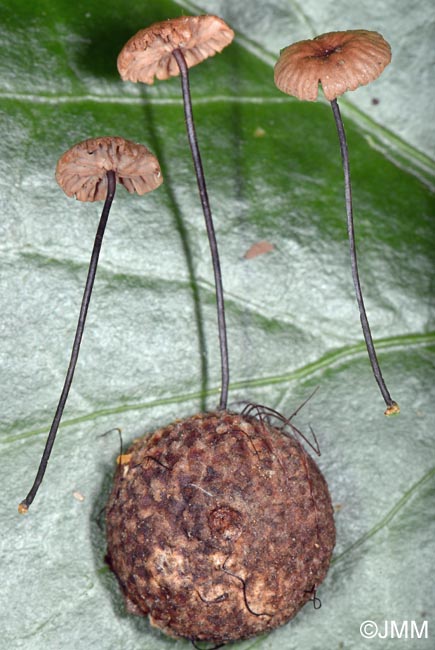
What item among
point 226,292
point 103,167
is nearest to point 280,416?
point 226,292

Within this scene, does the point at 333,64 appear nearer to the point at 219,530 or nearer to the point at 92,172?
the point at 92,172

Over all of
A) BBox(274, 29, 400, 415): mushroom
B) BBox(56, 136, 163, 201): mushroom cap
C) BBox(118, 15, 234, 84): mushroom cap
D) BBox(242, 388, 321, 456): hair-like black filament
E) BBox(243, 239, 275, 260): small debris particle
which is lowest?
BBox(242, 388, 321, 456): hair-like black filament

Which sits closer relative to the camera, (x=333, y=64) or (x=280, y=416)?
(x=333, y=64)

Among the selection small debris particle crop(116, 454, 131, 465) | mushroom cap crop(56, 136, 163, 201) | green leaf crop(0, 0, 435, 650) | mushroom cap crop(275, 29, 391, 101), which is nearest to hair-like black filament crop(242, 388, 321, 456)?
green leaf crop(0, 0, 435, 650)

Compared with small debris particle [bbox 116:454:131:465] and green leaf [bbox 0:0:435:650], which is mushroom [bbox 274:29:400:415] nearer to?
green leaf [bbox 0:0:435:650]

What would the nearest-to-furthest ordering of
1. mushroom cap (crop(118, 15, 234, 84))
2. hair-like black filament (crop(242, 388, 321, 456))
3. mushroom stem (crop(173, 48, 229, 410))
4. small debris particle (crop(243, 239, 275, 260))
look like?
mushroom cap (crop(118, 15, 234, 84)), mushroom stem (crop(173, 48, 229, 410)), hair-like black filament (crop(242, 388, 321, 456)), small debris particle (crop(243, 239, 275, 260))

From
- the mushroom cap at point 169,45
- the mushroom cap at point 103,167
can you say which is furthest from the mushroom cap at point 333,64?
the mushroom cap at point 103,167

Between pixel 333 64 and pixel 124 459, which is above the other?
pixel 333 64
